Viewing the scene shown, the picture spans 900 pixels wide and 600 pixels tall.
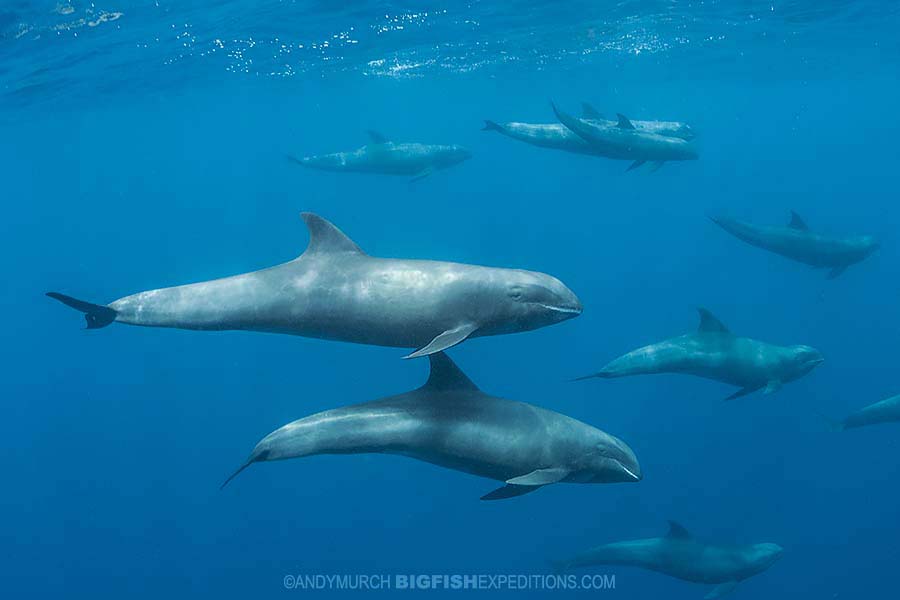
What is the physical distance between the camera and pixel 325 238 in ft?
23.6

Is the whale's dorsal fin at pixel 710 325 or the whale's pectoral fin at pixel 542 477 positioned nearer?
the whale's pectoral fin at pixel 542 477

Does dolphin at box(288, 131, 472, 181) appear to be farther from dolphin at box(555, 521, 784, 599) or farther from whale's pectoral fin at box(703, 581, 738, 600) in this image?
whale's pectoral fin at box(703, 581, 738, 600)

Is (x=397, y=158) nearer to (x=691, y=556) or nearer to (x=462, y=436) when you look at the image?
(x=691, y=556)

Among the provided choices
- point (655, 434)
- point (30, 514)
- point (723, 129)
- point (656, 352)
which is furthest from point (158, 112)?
point (723, 129)

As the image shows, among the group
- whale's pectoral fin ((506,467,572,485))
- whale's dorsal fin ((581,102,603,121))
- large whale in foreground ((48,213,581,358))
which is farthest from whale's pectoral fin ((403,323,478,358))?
whale's dorsal fin ((581,102,603,121))

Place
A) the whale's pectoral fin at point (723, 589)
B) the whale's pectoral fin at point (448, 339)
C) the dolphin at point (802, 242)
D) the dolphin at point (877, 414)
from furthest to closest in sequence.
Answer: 1. the dolphin at point (802, 242)
2. the dolphin at point (877, 414)
3. the whale's pectoral fin at point (723, 589)
4. the whale's pectoral fin at point (448, 339)

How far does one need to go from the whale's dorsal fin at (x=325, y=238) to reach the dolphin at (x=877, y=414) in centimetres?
1217

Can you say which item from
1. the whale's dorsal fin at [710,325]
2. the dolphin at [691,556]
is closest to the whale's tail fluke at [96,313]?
the whale's dorsal fin at [710,325]

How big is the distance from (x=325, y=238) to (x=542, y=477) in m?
3.25

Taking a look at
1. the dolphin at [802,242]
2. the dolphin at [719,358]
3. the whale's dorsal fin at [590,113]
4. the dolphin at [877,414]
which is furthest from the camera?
the dolphin at [802,242]

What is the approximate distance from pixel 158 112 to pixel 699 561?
49.0m

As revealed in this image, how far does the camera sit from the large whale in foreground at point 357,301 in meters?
6.66

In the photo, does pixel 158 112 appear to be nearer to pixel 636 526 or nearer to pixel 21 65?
pixel 21 65

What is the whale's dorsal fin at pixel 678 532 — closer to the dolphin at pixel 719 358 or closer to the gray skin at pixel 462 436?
the dolphin at pixel 719 358
